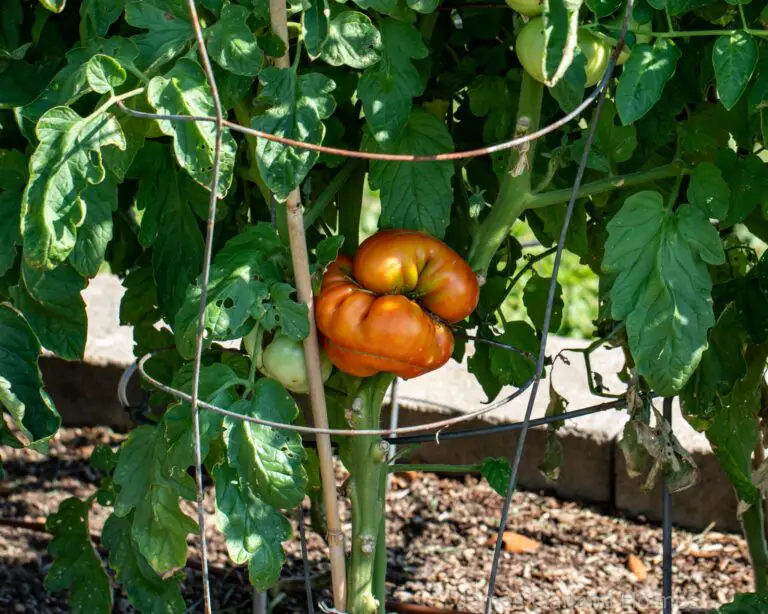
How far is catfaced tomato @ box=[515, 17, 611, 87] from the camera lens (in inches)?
48.8

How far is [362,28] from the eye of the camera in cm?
126

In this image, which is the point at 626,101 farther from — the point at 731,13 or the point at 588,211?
the point at 588,211

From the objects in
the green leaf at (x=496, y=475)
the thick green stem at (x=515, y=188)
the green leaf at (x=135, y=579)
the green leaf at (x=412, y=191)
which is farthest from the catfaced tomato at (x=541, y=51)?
the green leaf at (x=135, y=579)

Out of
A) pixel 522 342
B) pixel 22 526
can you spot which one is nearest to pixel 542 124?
pixel 522 342

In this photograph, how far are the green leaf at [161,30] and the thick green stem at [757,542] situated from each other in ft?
4.12

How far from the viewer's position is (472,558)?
7.95 ft

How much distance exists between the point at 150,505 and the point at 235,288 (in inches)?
14.2

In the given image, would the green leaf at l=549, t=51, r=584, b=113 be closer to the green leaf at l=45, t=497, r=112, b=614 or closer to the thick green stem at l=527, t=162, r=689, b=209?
the thick green stem at l=527, t=162, r=689, b=209

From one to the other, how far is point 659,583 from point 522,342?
2.89 feet

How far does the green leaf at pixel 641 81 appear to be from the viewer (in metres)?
1.21

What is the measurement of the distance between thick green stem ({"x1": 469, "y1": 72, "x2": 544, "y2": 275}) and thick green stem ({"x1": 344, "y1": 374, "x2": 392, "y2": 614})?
0.22 metres

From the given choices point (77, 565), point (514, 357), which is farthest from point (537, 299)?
point (77, 565)

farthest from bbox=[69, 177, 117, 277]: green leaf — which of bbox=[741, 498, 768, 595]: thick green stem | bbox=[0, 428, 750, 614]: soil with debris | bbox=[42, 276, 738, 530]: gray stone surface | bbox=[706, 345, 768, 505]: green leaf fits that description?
bbox=[42, 276, 738, 530]: gray stone surface

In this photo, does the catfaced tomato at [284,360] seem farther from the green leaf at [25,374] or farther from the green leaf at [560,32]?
the green leaf at [560,32]
